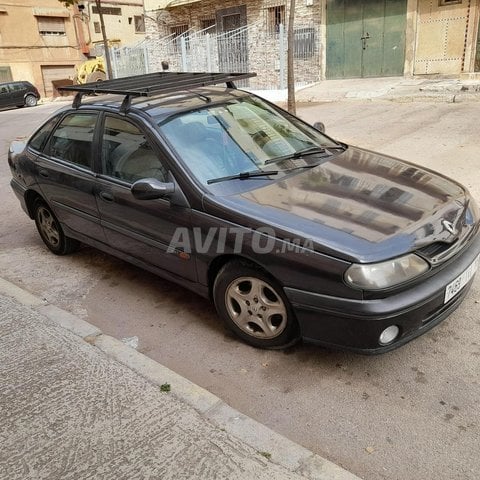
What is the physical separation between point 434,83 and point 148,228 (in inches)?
482

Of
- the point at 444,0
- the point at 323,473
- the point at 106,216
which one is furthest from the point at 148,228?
the point at 444,0

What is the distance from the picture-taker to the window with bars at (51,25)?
32438 mm

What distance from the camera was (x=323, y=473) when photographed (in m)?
2.14

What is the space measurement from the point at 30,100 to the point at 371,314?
1048 inches

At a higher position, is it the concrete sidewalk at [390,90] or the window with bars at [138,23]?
the window with bars at [138,23]

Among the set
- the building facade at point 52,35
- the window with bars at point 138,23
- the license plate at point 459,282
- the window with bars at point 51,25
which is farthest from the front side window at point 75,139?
the window with bars at point 138,23

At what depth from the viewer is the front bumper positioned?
2.57 m

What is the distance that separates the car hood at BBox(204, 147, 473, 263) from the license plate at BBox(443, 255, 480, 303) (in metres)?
0.24

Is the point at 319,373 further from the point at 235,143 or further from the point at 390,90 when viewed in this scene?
the point at 390,90

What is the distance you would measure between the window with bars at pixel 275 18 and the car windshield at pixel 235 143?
609 inches

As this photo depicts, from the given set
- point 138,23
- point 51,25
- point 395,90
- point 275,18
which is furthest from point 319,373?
point 138,23

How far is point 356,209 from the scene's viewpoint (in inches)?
114

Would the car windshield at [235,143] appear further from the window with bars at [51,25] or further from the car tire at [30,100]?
the window with bars at [51,25]

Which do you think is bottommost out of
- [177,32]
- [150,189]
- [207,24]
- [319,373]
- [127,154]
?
[319,373]
